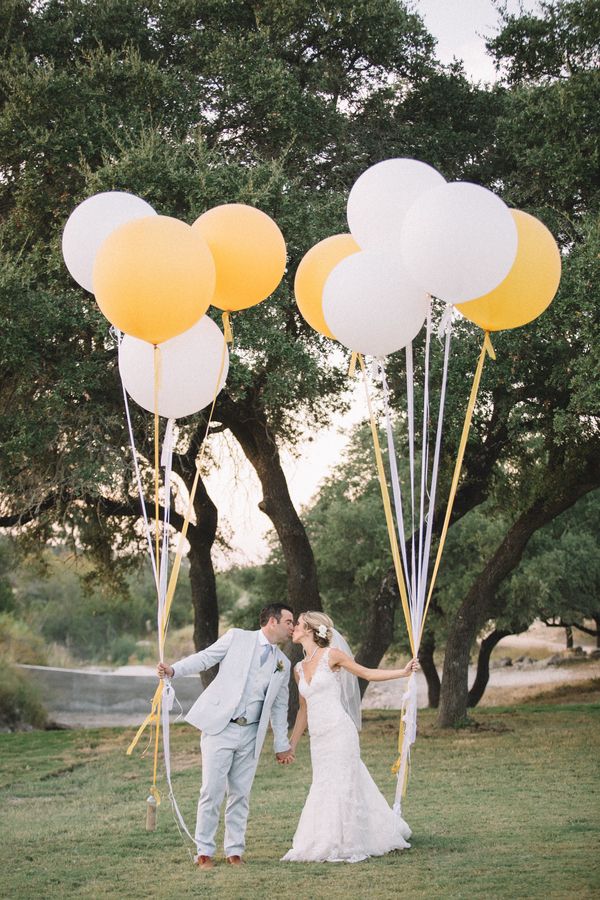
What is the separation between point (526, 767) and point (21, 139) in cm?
949

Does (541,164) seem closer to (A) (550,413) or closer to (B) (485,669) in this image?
(A) (550,413)

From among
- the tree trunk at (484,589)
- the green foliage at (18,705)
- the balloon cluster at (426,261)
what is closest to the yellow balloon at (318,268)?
the balloon cluster at (426,261)

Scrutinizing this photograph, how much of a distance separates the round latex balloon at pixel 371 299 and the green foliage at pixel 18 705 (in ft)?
49.3

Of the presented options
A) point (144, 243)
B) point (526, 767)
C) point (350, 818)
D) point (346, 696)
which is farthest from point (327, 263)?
point (526, 767)

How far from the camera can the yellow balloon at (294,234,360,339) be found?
22.7 ft

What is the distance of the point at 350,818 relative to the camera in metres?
6.09

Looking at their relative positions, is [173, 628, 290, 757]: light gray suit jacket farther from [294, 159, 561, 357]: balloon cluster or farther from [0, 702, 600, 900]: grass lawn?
[294, 159, 561, 357]: balloon cluster

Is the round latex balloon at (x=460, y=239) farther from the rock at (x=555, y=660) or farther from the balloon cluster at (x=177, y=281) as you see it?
the rock at (x=555, y=660)

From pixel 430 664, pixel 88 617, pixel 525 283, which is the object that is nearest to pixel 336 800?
pixel 525 283

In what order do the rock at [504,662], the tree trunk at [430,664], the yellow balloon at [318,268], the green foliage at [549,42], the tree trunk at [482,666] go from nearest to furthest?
the yellow balloon at [318,268], the green foliage at [549,42], the tree trunk at [430,664], the tree trunk at [482,666], the rock at [504,662]

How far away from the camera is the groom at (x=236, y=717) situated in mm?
6086

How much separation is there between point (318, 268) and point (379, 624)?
891cm

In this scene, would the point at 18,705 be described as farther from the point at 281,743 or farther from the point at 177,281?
the point at 177,281

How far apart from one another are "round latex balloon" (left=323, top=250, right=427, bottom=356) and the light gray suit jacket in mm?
2050
